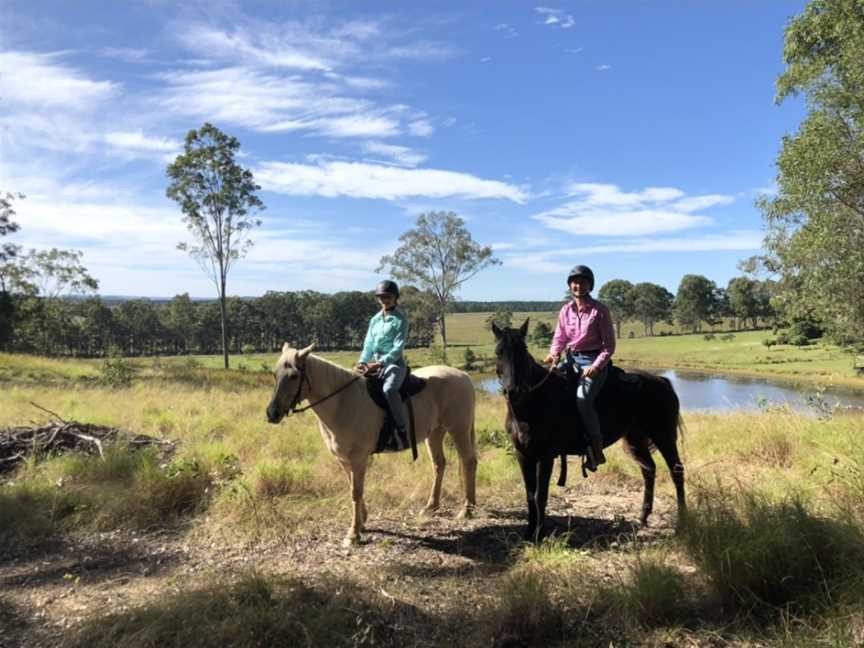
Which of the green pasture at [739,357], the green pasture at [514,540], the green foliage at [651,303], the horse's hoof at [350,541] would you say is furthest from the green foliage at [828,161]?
the green foliage at [651,303]

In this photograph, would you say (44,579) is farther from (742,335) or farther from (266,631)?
(742,335)

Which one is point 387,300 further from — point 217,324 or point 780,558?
point 217,324

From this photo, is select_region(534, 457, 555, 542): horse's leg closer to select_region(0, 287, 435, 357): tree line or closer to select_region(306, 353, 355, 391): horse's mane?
select_region(306, 353, 355, 391): horse's mane

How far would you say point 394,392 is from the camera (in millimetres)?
5230

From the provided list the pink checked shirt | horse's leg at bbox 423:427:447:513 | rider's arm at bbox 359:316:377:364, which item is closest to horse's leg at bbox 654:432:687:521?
the pink checked shirt

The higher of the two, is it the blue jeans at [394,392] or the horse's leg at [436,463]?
the blue jeans at [394,392]

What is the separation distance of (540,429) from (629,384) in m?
1.12

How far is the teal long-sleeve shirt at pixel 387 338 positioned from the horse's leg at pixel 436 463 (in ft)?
3.55

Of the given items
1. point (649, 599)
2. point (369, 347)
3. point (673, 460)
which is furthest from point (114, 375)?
point (649, 599)

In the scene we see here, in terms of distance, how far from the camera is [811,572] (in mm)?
3301

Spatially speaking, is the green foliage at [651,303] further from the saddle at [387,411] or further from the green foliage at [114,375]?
the saddle at [387,411]

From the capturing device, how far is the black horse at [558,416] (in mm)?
4414

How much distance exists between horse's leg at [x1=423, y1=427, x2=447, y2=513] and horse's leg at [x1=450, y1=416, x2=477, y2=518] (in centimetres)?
22

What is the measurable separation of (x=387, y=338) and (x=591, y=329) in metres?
2.17
